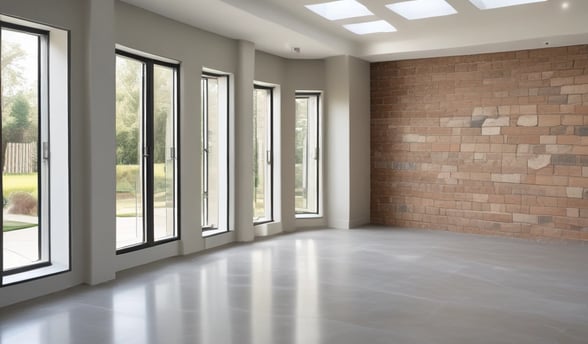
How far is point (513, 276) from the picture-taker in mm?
6055

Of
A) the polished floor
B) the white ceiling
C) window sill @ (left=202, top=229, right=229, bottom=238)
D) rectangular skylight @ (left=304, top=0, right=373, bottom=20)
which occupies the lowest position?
the polished floor

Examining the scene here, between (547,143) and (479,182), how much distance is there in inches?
48.5

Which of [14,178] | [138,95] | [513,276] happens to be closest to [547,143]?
[513,276]

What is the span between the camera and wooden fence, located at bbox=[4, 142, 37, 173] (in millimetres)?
5035

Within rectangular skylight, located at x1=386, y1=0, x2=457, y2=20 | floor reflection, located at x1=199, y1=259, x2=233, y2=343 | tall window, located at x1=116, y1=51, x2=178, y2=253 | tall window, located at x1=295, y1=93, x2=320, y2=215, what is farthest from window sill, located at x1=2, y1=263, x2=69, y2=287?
rectangular skylight, located at x1=386, y1=0, x2=457, y2=20

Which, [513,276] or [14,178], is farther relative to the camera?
[513,276]

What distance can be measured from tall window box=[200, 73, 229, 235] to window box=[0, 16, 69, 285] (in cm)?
278

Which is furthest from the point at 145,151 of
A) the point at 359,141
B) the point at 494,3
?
the point at 494,3

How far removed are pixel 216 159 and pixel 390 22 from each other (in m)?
3.30

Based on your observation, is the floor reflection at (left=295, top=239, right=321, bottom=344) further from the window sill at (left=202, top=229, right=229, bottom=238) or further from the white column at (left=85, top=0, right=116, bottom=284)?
the white column at (left=85, top=0, right=116, bottom=284)

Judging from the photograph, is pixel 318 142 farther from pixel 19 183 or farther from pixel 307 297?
pixel 19 183

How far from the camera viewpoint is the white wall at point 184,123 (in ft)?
17.8

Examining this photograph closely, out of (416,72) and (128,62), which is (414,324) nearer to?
(128,62)

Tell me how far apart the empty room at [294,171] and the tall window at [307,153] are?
36 mm
